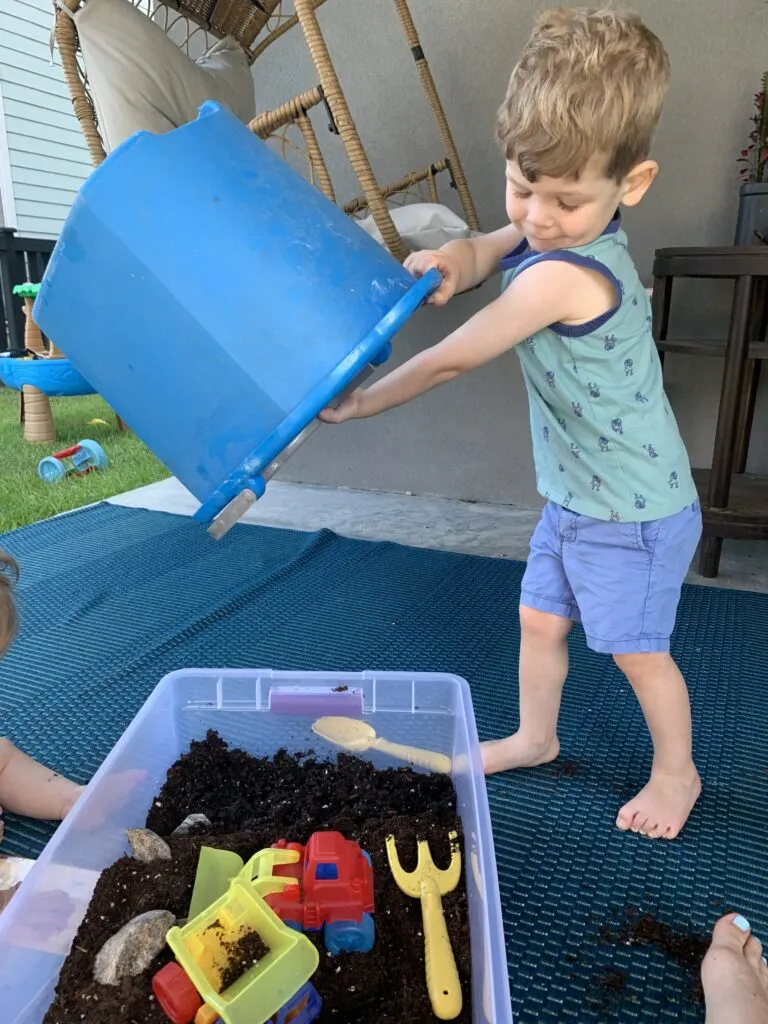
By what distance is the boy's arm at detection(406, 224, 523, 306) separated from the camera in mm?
748

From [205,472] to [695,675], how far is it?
0.87 m

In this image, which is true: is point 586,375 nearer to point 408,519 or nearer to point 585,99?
point 585,99

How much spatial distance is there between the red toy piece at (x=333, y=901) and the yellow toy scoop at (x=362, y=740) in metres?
0.23

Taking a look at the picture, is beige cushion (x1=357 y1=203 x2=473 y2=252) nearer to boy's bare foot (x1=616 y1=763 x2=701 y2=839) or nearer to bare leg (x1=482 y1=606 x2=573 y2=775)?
bare leg (x1=482 y1=606 x2=573 y2=775)

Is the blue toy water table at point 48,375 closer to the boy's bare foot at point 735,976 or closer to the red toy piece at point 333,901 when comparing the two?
the red toy piece at point 333,901

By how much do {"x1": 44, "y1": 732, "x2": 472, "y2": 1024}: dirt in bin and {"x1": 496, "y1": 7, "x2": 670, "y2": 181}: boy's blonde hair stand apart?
0.62 metres

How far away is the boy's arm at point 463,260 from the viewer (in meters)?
0.75

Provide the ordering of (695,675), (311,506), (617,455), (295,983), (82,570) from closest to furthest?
(295,983) < (617,455) < (695,675) < (82,570) < (311,506)

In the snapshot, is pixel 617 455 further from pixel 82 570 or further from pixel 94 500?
pixel 94 500

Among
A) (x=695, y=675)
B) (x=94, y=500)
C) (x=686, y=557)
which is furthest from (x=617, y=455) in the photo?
(x=94, y=500)

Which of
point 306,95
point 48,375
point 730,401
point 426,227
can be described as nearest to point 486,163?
point 426,227

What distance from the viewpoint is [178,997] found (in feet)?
1.85

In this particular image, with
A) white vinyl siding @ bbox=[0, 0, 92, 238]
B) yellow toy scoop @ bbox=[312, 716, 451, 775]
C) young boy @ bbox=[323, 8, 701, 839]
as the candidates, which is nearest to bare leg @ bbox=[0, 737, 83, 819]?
yellow toy scoop @ bbox=[312, 716, 451, 775]

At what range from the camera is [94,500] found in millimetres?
2234
